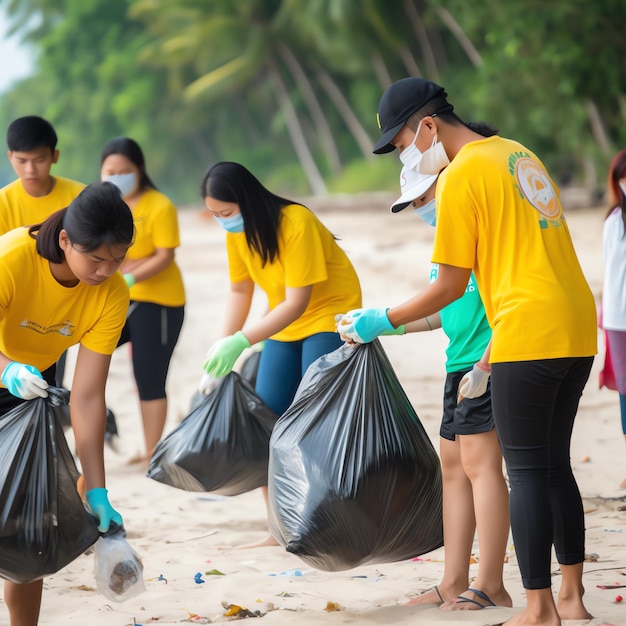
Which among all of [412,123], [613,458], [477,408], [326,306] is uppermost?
[412,123]

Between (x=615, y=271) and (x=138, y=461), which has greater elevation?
(x=615, y=271)

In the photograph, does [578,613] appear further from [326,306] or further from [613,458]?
[613,458]

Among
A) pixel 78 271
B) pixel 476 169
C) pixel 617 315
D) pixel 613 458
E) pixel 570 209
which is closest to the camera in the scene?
pixel 476 169

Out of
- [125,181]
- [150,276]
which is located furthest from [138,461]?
[125,181]

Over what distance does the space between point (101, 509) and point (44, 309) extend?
52 centimetres

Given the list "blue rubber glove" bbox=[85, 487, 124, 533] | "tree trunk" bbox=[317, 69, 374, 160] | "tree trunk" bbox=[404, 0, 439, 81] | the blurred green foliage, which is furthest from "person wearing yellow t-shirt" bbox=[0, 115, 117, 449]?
"tree trunk" bbox=[317, 69, 374, 160]

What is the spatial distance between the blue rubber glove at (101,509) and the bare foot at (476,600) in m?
0.89

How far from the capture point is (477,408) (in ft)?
8.75

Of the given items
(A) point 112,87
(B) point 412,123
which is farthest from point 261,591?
(A) point 112,87

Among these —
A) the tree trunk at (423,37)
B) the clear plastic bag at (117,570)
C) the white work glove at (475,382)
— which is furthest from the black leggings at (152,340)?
the tree trunk at (423,37)

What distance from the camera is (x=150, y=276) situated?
15.4 ft

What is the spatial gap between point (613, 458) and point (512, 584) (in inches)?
69.7

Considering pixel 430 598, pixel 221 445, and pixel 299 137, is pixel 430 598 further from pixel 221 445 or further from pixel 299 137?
pixel 299 137

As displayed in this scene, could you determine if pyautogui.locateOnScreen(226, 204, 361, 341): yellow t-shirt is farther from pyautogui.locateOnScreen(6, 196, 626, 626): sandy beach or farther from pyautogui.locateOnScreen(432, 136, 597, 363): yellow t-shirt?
pyautogui.locateOnScreen(432, 136, 597, 363): yellow t-shirt
